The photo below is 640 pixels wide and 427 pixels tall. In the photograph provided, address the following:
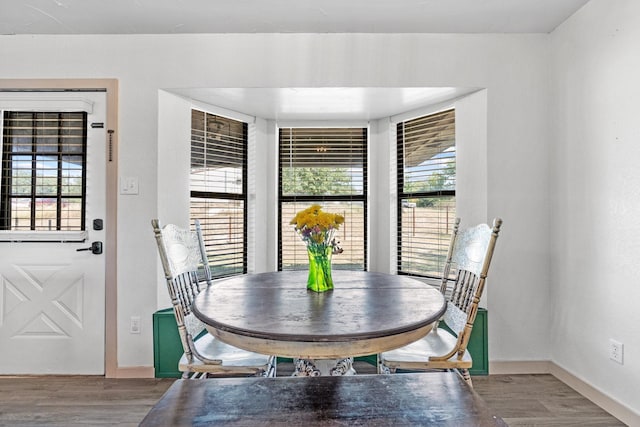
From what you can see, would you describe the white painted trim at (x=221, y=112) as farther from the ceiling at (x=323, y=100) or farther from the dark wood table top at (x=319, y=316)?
the dark wood table top at (x=319, y=316)

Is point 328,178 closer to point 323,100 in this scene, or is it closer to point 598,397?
point 323,100

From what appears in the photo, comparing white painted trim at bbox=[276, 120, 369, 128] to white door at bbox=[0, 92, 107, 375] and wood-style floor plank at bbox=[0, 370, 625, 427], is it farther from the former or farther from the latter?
wood-style floor plank at bbox=[0, 370, 625, 427]

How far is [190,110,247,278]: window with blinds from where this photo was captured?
9.36 feet

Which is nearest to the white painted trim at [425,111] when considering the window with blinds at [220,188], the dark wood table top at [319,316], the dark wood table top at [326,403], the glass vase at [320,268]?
the window with blinds at [220,188]

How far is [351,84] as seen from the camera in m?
2.59

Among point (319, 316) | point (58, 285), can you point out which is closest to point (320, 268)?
point (319, 316)

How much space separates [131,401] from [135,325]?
1.67 feet

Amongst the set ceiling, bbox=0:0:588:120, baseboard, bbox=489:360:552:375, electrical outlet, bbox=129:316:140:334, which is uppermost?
ceiling, bbox=0:0:588:120

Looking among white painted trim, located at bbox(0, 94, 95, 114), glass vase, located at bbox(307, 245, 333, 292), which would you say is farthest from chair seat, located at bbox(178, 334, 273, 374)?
white painted trim, located at bbox(0, 94, 95, 114)

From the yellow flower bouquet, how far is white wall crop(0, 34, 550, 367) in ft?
4.08

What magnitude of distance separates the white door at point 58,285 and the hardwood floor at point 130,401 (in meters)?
0.15

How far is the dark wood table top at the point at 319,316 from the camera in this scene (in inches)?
47.6

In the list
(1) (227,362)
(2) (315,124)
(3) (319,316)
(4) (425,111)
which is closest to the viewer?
(3) (319,316)

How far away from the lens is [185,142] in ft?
8.99
